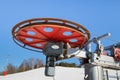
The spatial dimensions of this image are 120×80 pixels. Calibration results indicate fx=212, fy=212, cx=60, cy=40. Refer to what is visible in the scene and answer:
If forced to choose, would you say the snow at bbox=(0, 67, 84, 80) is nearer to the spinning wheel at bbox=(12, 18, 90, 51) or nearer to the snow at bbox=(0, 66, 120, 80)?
the snow at bbox=(0, 66, 120, 80)

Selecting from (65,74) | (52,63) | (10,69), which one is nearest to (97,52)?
(52,63)

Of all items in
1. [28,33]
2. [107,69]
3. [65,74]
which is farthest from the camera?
[65,74]

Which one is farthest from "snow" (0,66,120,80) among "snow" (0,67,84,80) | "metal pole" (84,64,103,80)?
"metal pole" (84,64,103,80)

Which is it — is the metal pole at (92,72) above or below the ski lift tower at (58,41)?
below

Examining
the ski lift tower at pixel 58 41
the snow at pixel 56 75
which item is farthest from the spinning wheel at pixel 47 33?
the snow at pixel 56 75

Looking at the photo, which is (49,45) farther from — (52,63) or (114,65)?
(114,65)

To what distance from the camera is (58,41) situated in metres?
6.69

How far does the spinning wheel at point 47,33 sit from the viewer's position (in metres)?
5.58

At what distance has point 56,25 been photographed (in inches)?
221

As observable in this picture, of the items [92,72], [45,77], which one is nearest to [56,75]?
[45,77]

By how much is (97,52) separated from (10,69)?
47488mm

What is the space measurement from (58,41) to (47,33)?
2.03ft

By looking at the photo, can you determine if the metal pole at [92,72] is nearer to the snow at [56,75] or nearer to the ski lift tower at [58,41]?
the ski lift tower at [58,41]

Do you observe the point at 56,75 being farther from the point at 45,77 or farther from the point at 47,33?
the point at 47,33
